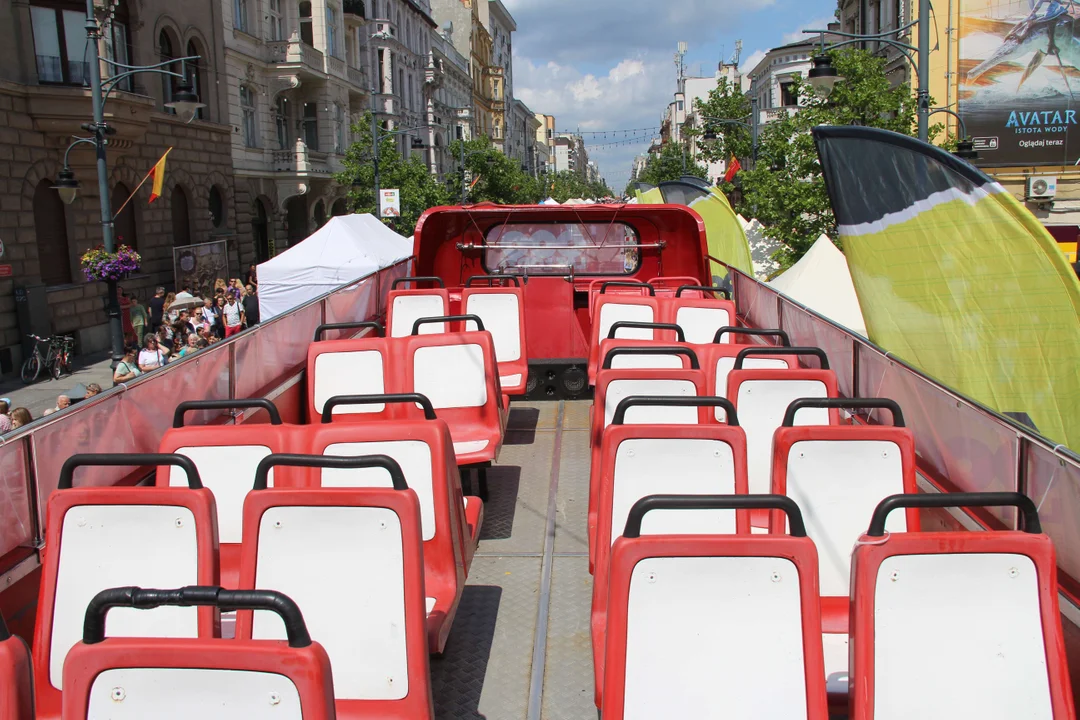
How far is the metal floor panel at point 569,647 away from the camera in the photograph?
13.0 feet

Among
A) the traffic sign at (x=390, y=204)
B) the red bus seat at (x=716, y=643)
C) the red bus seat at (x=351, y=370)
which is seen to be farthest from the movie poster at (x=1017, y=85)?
the red bus seat at (x=716, y=643)

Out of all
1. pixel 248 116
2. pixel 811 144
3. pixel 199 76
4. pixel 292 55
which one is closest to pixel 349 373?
pixel 811 144

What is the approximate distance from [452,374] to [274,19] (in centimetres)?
3502

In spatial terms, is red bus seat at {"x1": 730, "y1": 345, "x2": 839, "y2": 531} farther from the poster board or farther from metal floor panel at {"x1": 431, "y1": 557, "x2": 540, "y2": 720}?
the poster board

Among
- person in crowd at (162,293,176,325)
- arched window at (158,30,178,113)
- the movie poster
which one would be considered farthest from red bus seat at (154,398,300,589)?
the movie poster

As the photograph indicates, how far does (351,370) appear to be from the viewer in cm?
652

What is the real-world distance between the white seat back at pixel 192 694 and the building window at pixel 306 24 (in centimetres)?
4117

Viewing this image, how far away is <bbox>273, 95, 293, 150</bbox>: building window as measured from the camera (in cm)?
3825

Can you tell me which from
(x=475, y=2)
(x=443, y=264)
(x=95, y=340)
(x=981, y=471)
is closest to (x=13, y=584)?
(x=981, y=471)

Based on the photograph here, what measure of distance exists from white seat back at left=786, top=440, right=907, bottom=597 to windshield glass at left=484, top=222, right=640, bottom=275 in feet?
24.4

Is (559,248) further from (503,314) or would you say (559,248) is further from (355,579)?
(355,579)

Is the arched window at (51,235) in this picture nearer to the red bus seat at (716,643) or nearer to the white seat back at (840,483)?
the white seat back at (840,483)

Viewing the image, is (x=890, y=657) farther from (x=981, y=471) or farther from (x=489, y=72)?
(x=489, y=72)

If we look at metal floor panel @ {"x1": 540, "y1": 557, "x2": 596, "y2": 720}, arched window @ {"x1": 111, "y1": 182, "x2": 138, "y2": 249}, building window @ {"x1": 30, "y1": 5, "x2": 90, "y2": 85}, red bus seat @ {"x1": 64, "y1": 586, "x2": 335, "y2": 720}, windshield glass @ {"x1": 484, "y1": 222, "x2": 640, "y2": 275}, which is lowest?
metal floor panel @ {"x1": 540, "y1": 557, "x2": 596, "y2": 720}
